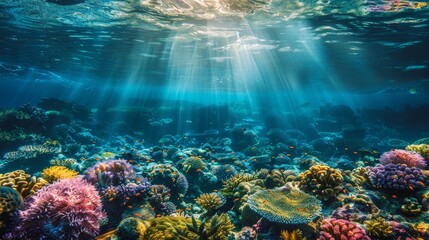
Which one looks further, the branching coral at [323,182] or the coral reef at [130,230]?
the branching coral at [323,182]

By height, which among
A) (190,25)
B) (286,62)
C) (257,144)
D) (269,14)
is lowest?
(257,144)

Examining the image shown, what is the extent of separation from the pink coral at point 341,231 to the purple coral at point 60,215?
4.53 m

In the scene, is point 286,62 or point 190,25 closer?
point 190,25

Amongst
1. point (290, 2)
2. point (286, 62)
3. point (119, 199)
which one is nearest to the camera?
point (119, 199)

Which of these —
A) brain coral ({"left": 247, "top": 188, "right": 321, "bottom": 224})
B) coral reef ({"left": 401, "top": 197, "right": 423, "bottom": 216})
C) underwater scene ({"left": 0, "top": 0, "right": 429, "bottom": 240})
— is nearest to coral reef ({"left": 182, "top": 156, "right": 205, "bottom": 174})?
underwater scene ({"left": 0, "top": 0, "right": 429, "bottom": 240})

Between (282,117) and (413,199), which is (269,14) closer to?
(413,199)

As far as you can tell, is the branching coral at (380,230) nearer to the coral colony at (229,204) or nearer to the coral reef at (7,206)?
the coral colony at (229,204)

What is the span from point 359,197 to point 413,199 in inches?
45.1

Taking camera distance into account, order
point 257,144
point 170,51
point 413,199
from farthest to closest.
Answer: point 170,51 → point 257,144 → point 413,199

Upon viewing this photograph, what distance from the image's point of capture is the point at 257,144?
22.1 metres

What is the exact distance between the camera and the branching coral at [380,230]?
461 cm

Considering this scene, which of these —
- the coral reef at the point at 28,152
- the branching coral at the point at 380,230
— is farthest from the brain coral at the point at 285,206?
the coral reef at the point at 28,152

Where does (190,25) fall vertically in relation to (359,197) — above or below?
above

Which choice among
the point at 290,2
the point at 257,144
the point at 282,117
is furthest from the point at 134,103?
the point at 290,2
